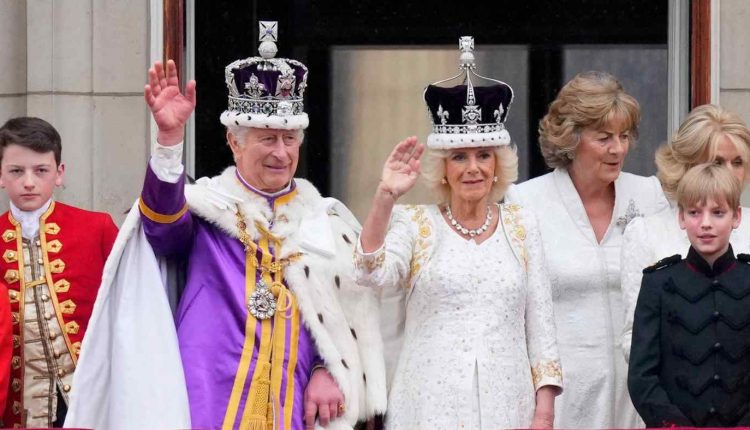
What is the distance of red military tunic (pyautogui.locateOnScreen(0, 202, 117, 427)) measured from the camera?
6039mm

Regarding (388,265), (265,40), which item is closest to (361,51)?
(265,40)

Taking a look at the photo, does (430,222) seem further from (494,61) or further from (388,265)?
(494,61)

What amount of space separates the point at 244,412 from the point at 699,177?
1647 millimetres

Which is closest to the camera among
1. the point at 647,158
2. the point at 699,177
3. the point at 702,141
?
the point at 699,177

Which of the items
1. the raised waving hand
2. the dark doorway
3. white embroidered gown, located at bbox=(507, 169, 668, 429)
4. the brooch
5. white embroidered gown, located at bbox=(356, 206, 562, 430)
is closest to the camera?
the raised waving hand

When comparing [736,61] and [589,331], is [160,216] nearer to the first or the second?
[589,331]

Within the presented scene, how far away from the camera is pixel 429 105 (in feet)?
19.9

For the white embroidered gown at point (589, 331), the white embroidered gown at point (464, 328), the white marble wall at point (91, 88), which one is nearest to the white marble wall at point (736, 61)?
the white embroidered gown at point (589, 331)

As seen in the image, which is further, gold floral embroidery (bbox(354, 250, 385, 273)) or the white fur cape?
the white fur cape

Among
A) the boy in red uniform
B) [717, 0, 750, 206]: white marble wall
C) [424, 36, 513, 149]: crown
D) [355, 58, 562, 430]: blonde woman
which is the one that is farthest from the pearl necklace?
[717, 0, 750, 206]: white marble wall

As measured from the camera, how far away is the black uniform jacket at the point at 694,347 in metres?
5.53

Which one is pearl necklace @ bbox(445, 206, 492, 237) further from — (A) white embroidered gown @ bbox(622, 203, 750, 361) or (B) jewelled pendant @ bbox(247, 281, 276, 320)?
(B) jewelled pendant @ bbox(247, 281, 276, 320)

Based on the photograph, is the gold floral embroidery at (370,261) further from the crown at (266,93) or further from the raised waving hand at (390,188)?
the crown at (266,93)

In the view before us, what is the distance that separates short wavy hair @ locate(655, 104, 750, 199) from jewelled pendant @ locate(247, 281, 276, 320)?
1405 millimetres
